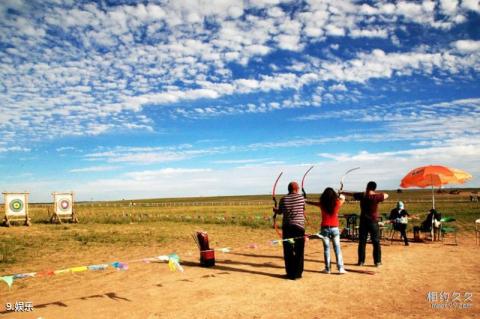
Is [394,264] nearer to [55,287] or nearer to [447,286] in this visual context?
[447,286]

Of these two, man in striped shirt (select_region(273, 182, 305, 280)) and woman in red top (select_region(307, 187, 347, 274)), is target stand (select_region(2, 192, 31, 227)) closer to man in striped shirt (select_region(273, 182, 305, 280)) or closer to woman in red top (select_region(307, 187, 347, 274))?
man in striped shirt (select_region(273, 182, 305, 280))

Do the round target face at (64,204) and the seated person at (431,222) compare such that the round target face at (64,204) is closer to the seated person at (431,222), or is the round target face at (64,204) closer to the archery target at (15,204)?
the archery target at (15,204)

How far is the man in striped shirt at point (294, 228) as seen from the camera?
915 centimetres

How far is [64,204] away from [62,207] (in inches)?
18.0

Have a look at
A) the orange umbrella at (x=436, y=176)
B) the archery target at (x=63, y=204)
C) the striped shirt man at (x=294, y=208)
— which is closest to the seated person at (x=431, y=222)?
the orange umbrella at (x=436, y=176)

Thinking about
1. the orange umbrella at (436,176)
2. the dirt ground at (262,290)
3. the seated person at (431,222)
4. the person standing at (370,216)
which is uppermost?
the orange umbrella at (436,176)

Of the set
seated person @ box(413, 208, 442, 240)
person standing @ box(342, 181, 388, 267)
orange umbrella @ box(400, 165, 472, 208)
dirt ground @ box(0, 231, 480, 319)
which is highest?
orange umbrella @ box(400, 165, 472, 208)

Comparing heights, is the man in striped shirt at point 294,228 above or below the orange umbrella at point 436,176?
below

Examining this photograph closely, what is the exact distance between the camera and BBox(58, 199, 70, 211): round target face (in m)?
32.1

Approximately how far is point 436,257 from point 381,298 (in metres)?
5.66

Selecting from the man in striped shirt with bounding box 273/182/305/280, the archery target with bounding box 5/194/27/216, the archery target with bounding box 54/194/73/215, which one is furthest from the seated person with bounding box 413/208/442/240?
the archery target with bounding box 5/194/27/216

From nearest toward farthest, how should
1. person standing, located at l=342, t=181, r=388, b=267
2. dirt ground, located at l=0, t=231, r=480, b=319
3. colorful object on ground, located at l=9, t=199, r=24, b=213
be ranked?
dirt ground, located at l=0, t=231, r=480, b=319 < person standing, located at l=342, t=181, r=388, b=267 < colorful object on ground, located at l=9, t=199, r=24, b=213

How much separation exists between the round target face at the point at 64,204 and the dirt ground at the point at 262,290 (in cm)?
2084

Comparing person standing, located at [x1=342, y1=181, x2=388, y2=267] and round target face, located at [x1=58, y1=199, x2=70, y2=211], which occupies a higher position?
person standing, located at [x1=342, y1=181, x2=388, y2=267]
